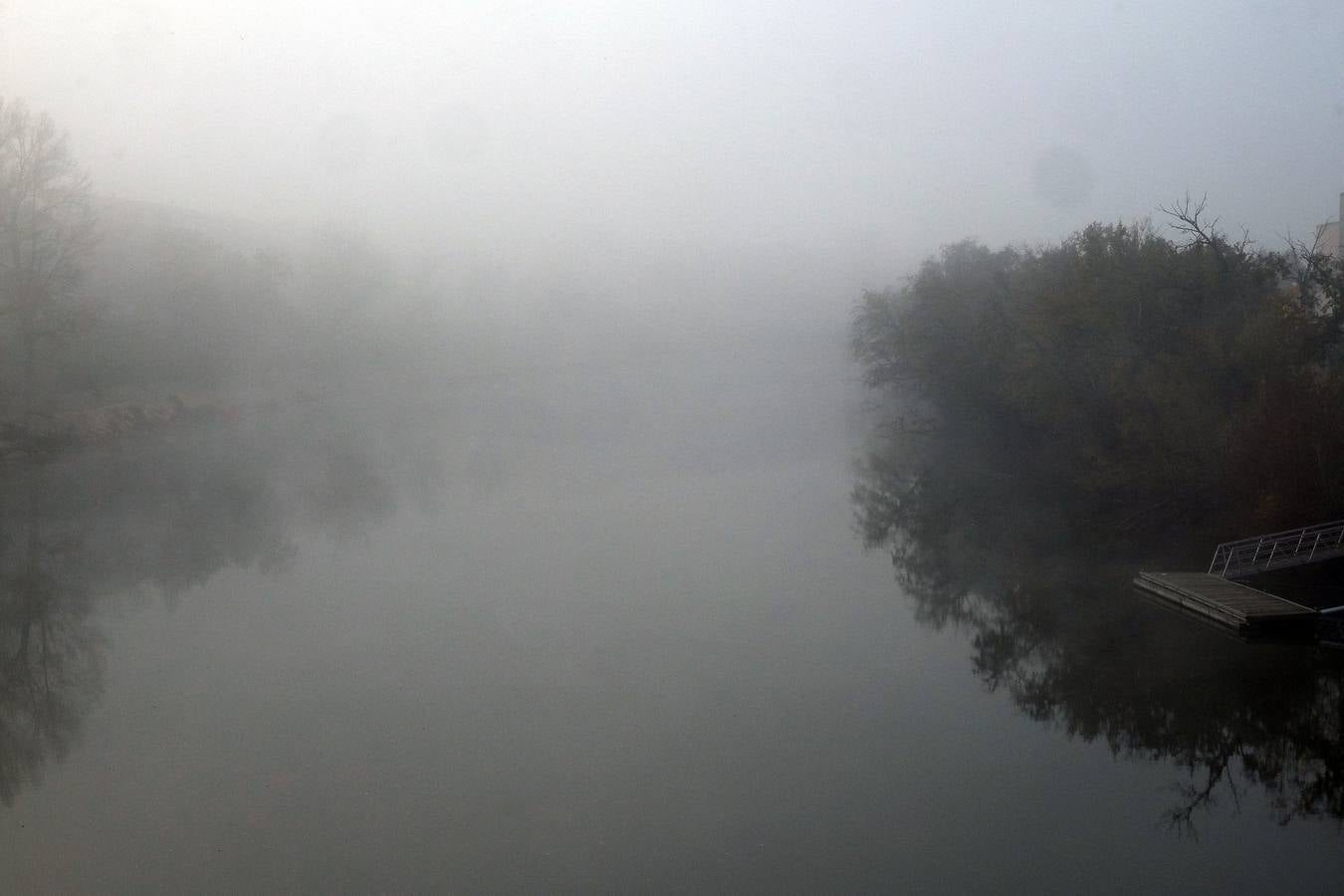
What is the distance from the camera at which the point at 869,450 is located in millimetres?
32406

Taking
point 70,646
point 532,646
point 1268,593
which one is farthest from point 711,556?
point 70,646

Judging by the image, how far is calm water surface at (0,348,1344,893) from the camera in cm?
761

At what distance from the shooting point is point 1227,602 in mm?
13266

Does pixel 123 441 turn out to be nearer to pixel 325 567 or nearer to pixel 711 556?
pixel 325 567

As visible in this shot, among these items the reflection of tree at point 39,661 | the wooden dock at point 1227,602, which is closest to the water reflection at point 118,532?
the reflection of tree at point 39,661

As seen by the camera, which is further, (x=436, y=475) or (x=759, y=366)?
(x=759, y=366)

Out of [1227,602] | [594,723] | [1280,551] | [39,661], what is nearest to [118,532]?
[39,661]

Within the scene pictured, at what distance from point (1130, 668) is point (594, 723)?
6166 mm

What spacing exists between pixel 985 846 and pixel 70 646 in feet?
35.1

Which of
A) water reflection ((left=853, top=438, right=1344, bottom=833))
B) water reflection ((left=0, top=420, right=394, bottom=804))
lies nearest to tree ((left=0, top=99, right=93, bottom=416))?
water reflection ((left=0, top=420, right=394, bottom=804))

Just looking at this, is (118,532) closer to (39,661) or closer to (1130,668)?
(39,661)

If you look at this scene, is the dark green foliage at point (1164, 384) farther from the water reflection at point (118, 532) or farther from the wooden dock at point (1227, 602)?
the water reflection at point (118, 532)

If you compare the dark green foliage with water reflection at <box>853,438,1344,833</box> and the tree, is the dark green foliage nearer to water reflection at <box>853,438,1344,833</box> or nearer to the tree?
water reflection at <box>853,438,1344,833</box>

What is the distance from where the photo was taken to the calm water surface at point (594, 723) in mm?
7609
